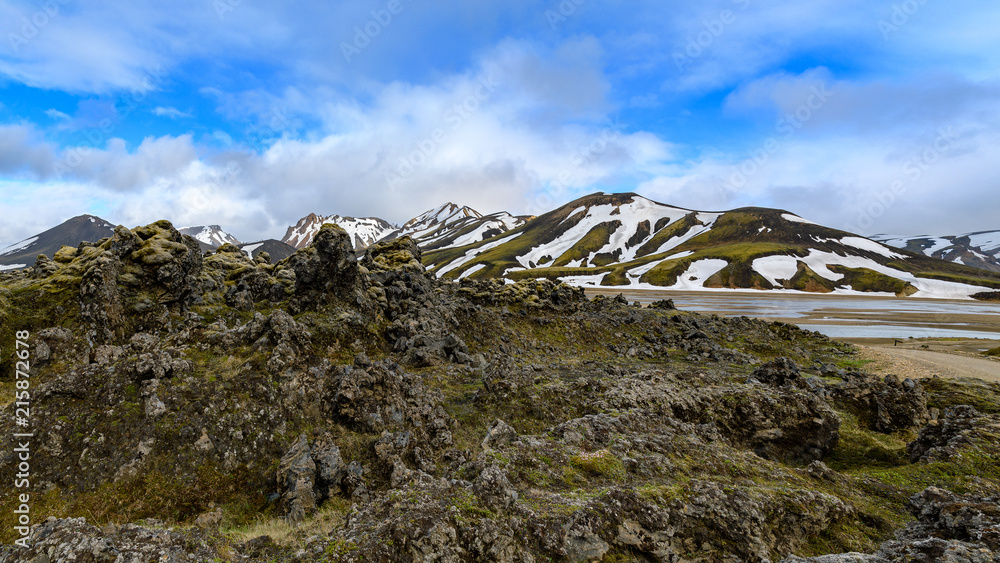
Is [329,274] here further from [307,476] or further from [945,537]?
[945,537]

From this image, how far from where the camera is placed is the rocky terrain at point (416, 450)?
31.7ft

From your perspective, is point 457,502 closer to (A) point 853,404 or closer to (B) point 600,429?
(B) point 600,429

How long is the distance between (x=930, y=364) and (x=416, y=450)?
51459 millimetres

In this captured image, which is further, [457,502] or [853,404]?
[853,404]

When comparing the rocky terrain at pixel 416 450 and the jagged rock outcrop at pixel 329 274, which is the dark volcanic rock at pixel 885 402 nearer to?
the rocky terrain at pixel 416 450

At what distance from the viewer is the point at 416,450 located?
15.8m

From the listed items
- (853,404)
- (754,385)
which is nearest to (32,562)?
(754,385)

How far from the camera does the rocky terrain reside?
9.66 metres

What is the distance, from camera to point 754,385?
22.9m

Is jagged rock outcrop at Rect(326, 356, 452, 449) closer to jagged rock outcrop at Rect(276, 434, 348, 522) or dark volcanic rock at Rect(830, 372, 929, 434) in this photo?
jagged rock outcrop at Rect(276, 434, 348, 522)

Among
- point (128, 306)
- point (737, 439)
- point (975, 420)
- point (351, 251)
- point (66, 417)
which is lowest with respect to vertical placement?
point (737, 439)

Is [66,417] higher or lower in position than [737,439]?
higher

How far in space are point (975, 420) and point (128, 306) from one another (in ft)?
161
